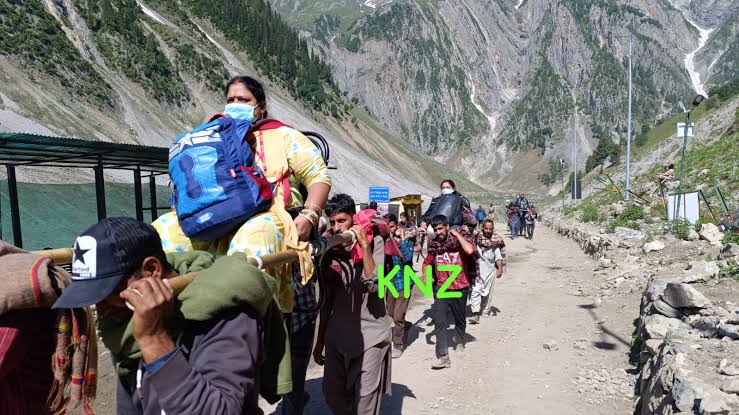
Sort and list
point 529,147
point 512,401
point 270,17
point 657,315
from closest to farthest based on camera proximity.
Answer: point 512,401 < point 657,315 < point 270,17 < point 529,147

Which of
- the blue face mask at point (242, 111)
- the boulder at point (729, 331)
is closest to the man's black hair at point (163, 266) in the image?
the blue face mask at point (242, 111)

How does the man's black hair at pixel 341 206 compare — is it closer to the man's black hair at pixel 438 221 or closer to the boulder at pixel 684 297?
the man's black hair at pixel 438 221

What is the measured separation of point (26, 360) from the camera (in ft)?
5.52

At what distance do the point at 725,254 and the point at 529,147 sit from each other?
135 meters

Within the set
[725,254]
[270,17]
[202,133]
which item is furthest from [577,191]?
[270,17]

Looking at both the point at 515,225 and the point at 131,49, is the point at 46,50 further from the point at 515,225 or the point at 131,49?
the point at 515,225

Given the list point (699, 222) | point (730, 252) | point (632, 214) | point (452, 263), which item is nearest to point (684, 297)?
point (730, 252)

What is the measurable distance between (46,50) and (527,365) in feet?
118

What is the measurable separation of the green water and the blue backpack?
9479mm

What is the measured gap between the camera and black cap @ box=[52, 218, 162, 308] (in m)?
1.47

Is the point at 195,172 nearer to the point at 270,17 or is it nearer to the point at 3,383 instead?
the point at 3,383

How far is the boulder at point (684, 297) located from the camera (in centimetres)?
587

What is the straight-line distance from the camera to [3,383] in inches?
63.7

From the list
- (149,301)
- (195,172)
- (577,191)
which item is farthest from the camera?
(577,191)
